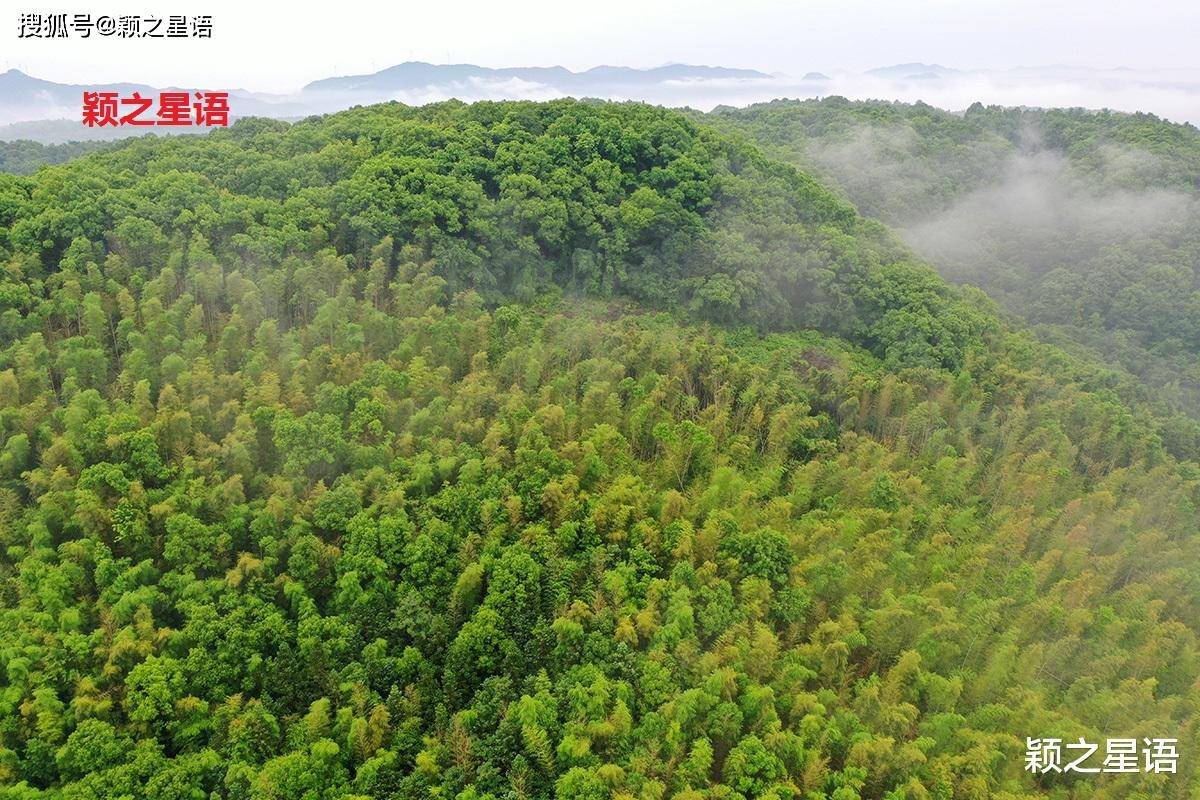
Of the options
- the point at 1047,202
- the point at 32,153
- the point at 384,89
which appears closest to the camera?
the point at 32,153

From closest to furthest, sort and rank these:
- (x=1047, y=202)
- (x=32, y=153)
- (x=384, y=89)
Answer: (x=32, y=153) < (x=1047, y=202) < (x=384, y=89)

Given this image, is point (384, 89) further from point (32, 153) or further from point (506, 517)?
point (506, 517)

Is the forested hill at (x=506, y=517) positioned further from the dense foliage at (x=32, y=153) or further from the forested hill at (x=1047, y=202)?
the dense foliage at (x=32, y=153)

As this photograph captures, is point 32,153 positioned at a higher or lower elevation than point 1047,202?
lower

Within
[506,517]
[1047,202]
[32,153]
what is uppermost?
[1047,202]

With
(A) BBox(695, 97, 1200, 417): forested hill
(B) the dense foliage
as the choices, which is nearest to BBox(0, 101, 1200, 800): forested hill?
(A) BBox(695, 97, 1200, 417): forested hill

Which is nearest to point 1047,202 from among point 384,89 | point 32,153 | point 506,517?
point 506,517

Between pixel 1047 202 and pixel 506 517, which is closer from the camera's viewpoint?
pixel 506 517

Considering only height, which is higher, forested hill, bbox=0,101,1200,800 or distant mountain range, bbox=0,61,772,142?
distant mountain range, bbox=0,61,772,142

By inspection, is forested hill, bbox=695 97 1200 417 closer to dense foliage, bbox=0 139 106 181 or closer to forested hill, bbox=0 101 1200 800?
forested hill, bbox=0 101 1200 800
